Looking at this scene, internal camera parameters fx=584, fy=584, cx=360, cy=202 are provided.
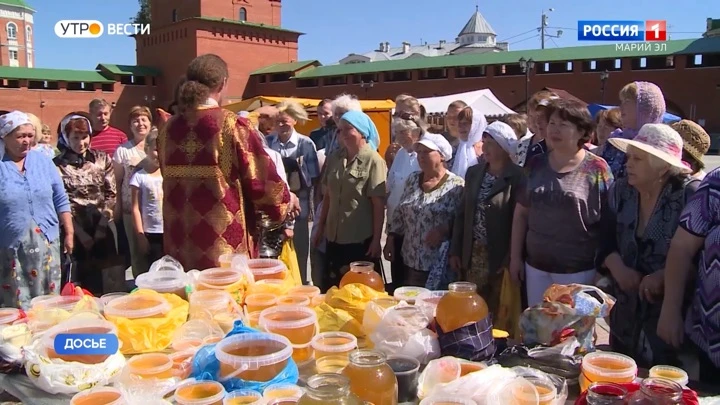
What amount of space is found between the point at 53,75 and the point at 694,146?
135 ft

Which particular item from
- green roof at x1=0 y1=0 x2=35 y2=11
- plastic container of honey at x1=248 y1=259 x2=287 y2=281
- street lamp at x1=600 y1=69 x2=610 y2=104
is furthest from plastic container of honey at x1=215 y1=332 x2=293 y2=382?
green roof at x1=0 y1=0 x2=35 y2=11

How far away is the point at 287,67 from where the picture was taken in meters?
40.8

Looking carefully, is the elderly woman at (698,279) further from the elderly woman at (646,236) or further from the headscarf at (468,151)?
the headscarf at (468,151)

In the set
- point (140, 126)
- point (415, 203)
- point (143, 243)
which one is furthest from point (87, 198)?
point (415, 203)

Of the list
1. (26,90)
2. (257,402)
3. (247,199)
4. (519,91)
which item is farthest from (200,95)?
(26,90)

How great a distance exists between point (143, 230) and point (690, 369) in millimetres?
3693

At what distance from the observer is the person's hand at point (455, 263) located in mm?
3672

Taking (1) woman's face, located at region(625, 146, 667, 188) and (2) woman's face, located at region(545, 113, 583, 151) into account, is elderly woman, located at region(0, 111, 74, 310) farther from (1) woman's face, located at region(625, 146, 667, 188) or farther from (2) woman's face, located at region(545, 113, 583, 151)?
(1) woman's face, located at region(625, 146, 667, 188)

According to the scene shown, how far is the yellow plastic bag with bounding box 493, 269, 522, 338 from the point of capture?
3270 millimetres

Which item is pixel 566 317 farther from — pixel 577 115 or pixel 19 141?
pixel 19 141

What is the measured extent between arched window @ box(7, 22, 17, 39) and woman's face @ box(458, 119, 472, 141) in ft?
280

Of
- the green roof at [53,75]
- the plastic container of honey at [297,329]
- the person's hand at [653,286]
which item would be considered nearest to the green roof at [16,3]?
the green roof at [53,75]

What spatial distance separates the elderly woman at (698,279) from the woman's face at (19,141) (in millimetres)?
3715

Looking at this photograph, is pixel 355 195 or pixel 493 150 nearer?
pixel 493 150
